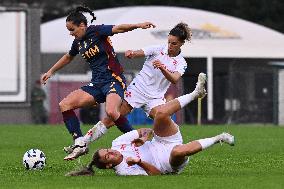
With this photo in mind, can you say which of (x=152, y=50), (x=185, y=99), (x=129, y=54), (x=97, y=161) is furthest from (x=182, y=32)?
(x=97, y=161)

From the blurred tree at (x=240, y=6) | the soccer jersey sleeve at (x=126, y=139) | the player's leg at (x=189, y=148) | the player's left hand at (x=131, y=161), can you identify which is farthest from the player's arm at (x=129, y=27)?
the blurred tree at (x=240, y=6)

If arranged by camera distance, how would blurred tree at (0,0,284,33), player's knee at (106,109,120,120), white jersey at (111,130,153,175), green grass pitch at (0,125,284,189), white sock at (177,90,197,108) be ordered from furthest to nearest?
blurred tree at (0,0,284,33), player's knee at (106,109,120,120), white sock at (177,90,197,108), white jersey at (111,130,153,175), green grass pitch at (0,125,284,189)

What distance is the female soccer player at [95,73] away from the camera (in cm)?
1673

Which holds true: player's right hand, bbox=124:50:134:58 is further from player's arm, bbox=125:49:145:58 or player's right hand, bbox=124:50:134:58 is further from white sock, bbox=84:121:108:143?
white sock, bbox=84:121:108:143

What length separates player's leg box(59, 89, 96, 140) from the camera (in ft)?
54.5

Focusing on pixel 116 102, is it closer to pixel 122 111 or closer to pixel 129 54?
pixel 122 111

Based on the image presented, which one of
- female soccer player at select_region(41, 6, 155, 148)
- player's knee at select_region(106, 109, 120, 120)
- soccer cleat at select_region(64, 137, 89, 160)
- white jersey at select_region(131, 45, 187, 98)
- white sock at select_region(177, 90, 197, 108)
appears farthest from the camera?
female soccer player at select_region(41, 6, 155, 148)

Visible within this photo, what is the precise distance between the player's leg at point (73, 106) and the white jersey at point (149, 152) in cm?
197

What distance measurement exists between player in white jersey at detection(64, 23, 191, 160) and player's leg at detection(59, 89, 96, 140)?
202 mm

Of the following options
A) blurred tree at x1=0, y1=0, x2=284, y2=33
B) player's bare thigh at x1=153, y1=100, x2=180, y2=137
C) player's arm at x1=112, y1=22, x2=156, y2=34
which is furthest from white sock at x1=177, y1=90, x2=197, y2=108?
blurred tree at x1=0, y1=0, x2=284, y2=33

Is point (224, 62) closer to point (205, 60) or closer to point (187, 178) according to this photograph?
point (205, 60)

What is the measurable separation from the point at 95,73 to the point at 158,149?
9.78 ft

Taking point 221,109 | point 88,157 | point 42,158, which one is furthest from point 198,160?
point 221,109

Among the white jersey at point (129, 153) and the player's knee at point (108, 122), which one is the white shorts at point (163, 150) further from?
the player's knee at point (108, 122)
